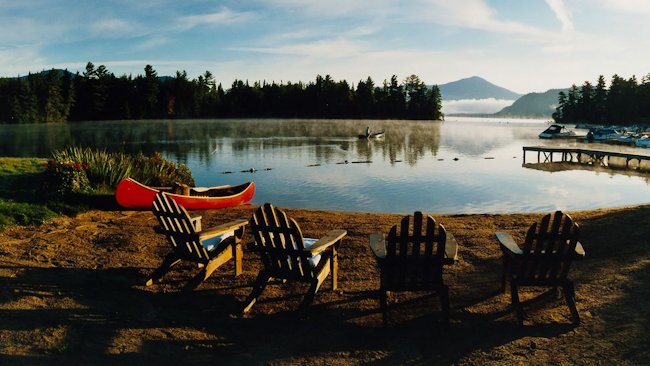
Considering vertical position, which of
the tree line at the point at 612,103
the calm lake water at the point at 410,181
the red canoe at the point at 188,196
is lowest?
the calm lake water at the point at 410,181

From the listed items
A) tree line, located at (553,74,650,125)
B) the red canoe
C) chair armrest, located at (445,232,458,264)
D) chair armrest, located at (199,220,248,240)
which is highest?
tree line, located at (553,74,650,125)

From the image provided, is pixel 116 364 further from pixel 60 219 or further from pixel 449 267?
pixel 60 219

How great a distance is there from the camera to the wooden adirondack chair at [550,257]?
19.7 feet

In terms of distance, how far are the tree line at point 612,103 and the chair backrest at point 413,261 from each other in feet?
396

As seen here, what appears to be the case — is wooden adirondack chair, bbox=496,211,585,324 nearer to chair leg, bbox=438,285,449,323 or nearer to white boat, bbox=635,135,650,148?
chair leg, bbox=438,285,449,323

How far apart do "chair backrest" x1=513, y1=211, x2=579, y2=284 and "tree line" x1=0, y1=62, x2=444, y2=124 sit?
127 meters

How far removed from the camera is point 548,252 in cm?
609

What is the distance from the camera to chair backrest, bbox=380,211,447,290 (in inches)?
235

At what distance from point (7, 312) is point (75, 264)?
231 centimetres

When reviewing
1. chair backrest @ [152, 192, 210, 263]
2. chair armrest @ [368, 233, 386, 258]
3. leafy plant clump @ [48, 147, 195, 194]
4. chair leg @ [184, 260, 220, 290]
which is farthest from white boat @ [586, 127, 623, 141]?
chair backrest @ [152, 192, 210, 263]

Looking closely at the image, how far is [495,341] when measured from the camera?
5.66 m

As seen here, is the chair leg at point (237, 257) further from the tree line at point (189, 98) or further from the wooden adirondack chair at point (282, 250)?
the tree line at point (189, 98)

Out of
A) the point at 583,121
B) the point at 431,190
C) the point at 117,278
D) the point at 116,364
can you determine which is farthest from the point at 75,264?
the point at 583,121

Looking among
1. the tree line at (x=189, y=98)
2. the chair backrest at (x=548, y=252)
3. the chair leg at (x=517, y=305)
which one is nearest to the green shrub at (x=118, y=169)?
the chair leg at (x=517, y=305)
